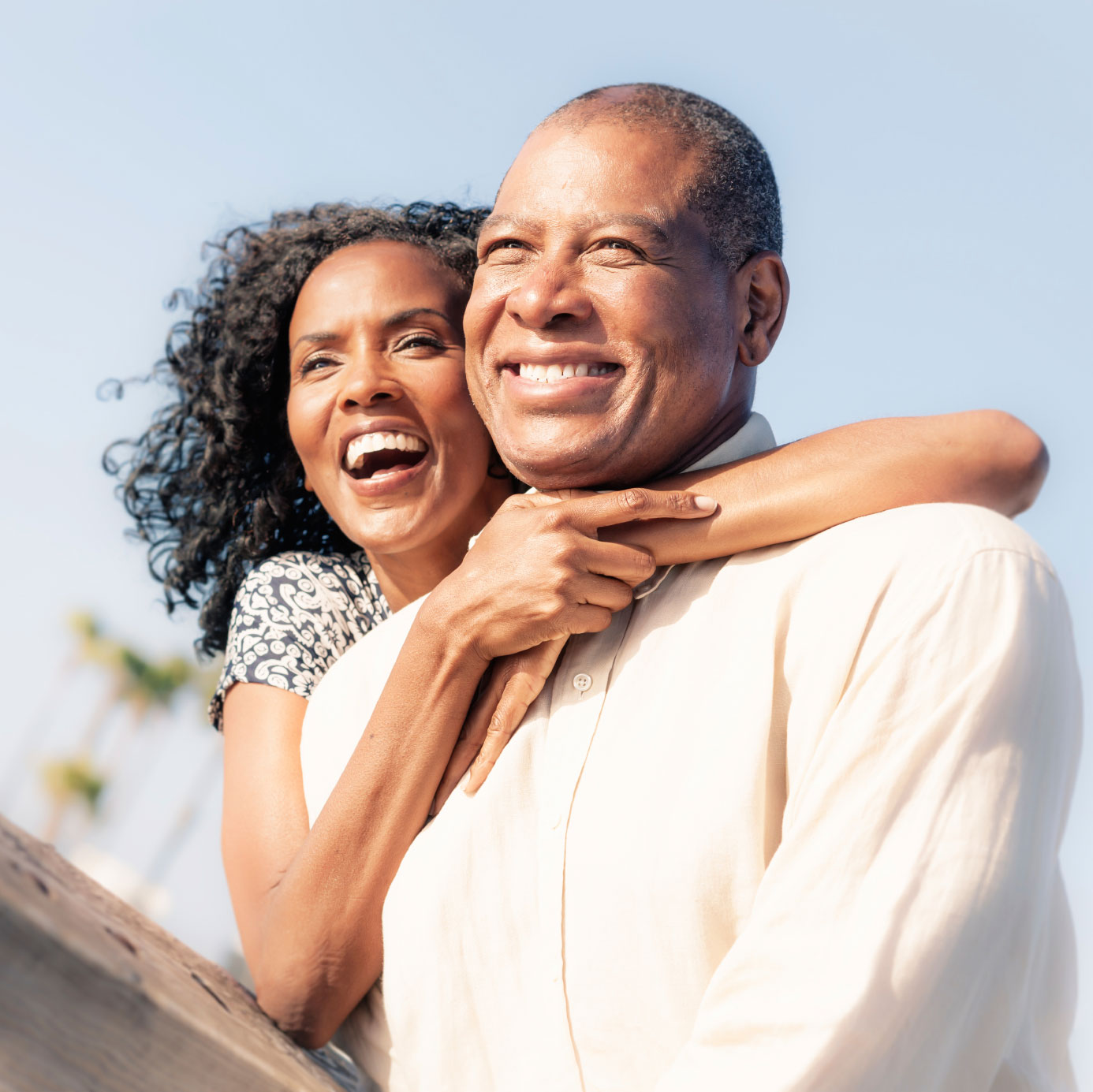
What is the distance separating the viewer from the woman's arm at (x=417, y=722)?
207cm

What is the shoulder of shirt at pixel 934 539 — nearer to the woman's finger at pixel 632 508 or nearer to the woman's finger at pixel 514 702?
the woman's finger at pixel 632 508

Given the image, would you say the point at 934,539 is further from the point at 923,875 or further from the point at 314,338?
the point at 314,338

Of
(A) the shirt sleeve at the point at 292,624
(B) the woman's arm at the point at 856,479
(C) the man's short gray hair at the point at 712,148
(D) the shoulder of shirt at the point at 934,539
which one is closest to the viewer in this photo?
(D) the shoulder of shirt at the point at 934,539

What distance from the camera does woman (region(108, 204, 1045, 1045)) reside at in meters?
2.06

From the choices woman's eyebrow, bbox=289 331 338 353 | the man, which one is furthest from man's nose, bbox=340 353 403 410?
the man

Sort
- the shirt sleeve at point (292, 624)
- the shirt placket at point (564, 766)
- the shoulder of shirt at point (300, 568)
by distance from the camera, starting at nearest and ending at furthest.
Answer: the shirt placket at point (564, 766) → the shirt sleeve at point (292, 624) → the shoulder of shirt at point (300, 568)

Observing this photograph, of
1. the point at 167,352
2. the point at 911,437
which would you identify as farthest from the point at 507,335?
the point at 167,352

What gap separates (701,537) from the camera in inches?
80.7

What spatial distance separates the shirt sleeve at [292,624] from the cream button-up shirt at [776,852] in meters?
1.15

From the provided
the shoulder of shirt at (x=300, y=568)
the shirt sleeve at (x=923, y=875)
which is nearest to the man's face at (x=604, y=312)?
the shirt sleeve at (x=923, y=875)

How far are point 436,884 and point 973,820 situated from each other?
865 millimetres

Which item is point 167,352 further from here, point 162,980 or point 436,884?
point 162,980

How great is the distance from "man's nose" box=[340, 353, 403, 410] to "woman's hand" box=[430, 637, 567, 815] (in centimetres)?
130

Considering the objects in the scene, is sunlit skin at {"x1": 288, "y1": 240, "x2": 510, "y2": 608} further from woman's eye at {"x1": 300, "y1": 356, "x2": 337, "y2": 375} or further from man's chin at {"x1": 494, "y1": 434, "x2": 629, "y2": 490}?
man's chin at {"x1": 494, "y1": 434, "x2": 629, "y2": 490}
